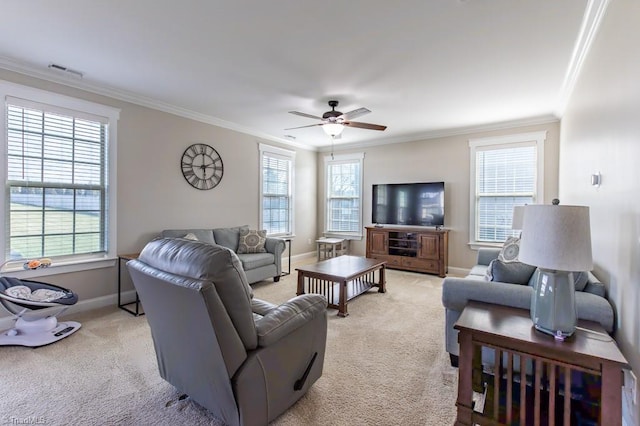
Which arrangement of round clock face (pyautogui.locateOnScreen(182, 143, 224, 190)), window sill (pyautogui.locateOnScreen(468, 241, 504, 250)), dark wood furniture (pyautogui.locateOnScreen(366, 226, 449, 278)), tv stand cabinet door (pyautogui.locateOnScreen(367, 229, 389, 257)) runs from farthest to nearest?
tv stand cabinet door (pyautogui.locateOnScreen(367, 229, 389, 257)), dark wood furniture (pyautogui.locateOnScreen(366, 226, 449, 278)), window sill (pyautogui.locateOnScreen(468, 241, 504, 250)), round clock face (pyautogui.locateOnScreen(182, 143, 224, 190))

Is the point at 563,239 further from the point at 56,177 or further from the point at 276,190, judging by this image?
the point at 276,190

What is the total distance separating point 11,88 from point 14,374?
8.79ft

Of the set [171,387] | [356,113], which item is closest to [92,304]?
Answer: [171,387]

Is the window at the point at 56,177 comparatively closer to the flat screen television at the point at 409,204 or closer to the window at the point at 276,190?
the window at the point at 276,190

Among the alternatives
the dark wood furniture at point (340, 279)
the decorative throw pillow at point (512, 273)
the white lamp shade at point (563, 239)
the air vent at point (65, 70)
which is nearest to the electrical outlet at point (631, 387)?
the white lamp shade at point (563, 239)

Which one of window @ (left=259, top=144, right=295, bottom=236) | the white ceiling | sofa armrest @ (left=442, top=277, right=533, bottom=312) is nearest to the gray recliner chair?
sofa armrest @ (left=442, top=277, right=533, bottom=312)

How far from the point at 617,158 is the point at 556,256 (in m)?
0.93

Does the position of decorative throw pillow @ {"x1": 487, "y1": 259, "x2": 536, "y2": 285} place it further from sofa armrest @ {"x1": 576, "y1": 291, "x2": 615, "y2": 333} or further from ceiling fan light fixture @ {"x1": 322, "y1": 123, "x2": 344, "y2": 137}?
ceiling fan light fixture @ {"x1": 322, "y1": 123, "x2": 344, "y2": 137}

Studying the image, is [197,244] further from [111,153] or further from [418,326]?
[111,153]

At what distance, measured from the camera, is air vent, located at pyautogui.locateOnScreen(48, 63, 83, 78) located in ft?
10.1

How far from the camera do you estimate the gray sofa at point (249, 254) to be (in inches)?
170

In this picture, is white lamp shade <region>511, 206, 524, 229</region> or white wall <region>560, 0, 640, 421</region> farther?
white lamp shade <region>511, 206, 524, 229</region>

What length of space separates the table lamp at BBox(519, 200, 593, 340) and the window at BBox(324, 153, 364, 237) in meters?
5.18

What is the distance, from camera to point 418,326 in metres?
3.15
